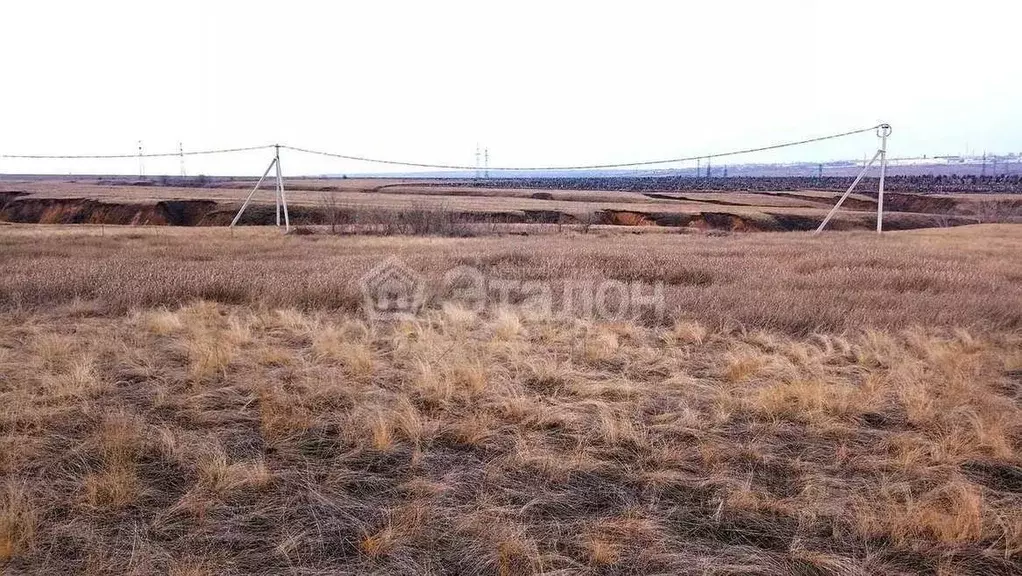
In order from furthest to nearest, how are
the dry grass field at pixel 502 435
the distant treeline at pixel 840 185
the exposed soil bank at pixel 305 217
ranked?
the distant treeline at pixel 840 185 < the exposed soil bank at pixel 305 217 < the dry grass field at pixel 502 435

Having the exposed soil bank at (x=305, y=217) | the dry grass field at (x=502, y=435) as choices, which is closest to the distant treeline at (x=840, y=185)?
the exposed soil bank at (x=305, y=217)

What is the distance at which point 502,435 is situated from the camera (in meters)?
4.52

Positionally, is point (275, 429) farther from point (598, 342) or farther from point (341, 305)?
point (341, 305)

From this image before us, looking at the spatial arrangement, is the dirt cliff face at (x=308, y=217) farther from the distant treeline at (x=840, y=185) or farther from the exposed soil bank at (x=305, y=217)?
the distant treeline at (x=840, y=185)

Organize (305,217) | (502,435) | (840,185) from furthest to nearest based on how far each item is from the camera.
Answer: (840,185) → (305,217) → (502,435)

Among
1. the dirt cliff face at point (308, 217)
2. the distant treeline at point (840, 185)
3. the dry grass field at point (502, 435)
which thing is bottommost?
the dry grass field at point (502, 435)

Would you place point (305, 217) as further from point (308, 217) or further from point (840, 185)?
point (840, 185)

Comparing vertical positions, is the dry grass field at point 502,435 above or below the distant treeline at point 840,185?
below

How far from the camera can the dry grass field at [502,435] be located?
3076 mm

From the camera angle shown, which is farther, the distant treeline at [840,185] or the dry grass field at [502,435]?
the distant treeline at [840,185]

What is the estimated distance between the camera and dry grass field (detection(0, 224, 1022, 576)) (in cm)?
308

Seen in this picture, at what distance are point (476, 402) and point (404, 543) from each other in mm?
2042

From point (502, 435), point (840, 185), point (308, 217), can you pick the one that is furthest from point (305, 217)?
point (840, 185)

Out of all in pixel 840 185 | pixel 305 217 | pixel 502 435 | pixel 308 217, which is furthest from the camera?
pixel 840 185
